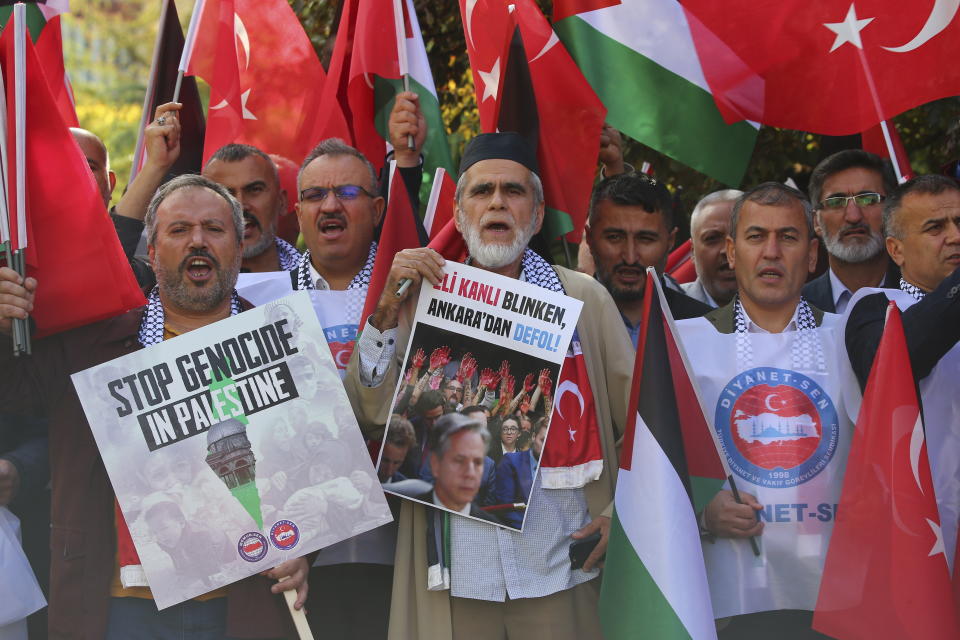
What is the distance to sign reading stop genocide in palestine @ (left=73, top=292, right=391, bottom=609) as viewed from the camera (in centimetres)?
372

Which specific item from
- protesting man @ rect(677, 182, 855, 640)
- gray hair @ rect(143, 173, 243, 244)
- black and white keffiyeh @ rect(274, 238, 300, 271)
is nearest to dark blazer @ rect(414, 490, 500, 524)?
protesting man @ rect(677, 182, 855, 640)

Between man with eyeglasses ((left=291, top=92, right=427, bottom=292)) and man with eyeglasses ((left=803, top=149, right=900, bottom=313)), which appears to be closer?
man with eyeglasses ((left=291, top=92, right=427, bottom=292))

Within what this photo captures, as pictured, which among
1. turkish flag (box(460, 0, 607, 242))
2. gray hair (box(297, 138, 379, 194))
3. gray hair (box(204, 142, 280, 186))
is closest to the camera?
turkish flag (box(460, 0, 607, 242))

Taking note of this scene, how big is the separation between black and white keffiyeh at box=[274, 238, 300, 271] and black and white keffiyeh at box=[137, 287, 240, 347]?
1044mm

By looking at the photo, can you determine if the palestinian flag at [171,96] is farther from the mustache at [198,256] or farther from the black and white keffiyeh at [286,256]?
the mustache at [198,256]

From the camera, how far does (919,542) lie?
3729 millimetres

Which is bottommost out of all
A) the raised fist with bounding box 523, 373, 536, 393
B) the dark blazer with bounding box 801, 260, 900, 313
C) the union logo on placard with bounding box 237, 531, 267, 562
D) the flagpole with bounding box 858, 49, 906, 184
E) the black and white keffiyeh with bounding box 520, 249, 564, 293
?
the union logo on placard with bounding box 237, 531, 267, 562

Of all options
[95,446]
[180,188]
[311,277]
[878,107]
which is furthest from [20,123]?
[878,107]

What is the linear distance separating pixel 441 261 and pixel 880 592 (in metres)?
1.75

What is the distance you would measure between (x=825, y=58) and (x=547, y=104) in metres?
1.16

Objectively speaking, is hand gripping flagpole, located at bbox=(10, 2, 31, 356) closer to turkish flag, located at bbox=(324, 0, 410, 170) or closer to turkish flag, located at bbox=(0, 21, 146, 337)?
turkish flag, located at bbox=(0, 21, 146, 337)

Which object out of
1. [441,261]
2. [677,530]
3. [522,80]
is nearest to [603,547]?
[677,530]

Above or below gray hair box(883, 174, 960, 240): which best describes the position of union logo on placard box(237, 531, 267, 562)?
below

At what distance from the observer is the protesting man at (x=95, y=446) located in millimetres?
3725
